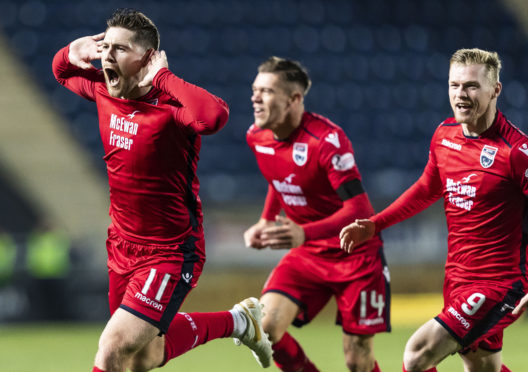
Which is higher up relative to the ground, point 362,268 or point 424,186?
point 424,186

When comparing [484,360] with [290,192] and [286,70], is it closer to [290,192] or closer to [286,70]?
[290,192]

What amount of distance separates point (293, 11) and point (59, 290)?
7.00 m

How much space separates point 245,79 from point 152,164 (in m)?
10.6

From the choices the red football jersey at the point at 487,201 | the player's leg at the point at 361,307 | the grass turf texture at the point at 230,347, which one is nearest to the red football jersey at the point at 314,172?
the player's leg at the point at 361,307

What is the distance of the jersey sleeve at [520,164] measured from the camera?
4340 mm

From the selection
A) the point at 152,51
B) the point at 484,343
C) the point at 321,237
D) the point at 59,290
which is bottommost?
the point at 59,290

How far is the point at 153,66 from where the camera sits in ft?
14.1

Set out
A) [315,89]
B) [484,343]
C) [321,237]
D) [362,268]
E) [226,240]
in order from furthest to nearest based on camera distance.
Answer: [315,89], [226,240], [362,268], [321,237], [484,343]

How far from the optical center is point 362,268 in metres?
5.55

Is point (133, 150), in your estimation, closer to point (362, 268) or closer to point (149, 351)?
point (149, 351)

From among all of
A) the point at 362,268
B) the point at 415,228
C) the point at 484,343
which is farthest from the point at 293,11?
the point at 484,343

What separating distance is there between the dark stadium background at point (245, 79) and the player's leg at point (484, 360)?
711cm

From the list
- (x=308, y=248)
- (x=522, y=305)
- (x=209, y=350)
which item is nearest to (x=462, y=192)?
(x=522, y=305)

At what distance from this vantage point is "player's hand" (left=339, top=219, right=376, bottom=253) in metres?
4.69
